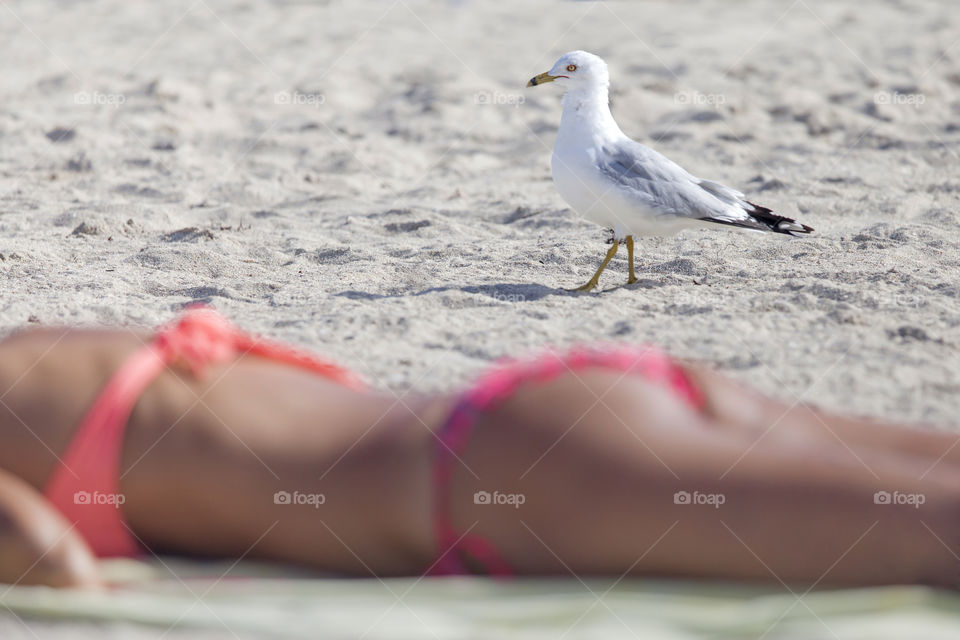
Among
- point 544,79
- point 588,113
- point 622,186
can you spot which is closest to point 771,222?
point 622,186

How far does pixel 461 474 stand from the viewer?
1664 mm

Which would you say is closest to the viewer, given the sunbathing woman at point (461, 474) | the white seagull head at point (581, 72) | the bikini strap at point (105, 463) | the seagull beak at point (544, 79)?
the sunbathing woman at point (461, 474)

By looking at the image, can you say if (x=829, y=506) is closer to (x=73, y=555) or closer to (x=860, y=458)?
(x=860, y=458)

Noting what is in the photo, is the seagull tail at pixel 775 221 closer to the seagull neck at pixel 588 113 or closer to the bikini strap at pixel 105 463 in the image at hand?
the seagull neck at pixel 588 113

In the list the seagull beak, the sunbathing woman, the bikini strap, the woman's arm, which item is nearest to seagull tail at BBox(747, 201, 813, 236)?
the seagull beak

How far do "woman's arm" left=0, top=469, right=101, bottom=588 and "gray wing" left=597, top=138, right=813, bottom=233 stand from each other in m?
2.54

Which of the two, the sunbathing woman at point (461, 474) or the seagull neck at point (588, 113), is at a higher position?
the seagull neck at point (588, 113)

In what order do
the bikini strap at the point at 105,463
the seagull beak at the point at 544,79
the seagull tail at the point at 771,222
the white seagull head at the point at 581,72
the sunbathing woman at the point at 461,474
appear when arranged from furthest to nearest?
the seagull beak at the point at 544,79, the white seagull head at the point at 581,72, the seagull tail at the point at 771,222, the bikini strap at the point at 105,463, the sunbathing woman at the point at 461,474

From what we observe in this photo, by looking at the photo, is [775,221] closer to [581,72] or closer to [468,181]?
[581,72]

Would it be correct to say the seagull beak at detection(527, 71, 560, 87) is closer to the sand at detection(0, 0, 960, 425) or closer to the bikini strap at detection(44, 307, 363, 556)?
the sand at detection(0, 0, 960, 425)

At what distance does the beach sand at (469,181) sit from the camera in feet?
10.0

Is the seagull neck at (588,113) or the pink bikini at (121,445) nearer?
the pink bikini at (121,445)

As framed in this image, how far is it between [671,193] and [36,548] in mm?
2714

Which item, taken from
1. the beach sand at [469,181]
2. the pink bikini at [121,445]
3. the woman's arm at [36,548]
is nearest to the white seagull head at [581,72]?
the beach sand at [469,181]
